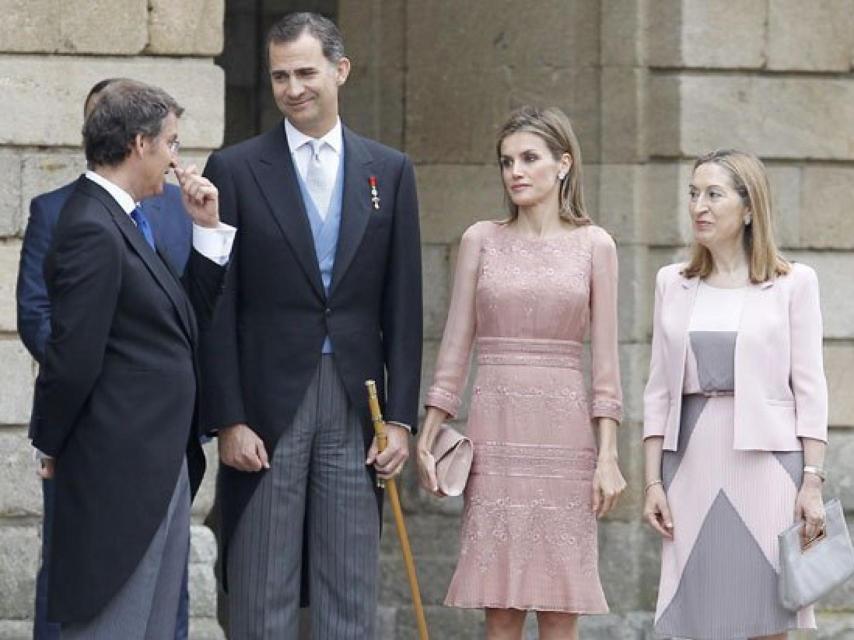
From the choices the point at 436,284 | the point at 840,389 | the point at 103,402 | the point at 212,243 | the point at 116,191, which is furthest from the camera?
the point at 436,284

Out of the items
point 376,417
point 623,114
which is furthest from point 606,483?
point 623,114

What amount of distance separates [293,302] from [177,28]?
1735 millimetres

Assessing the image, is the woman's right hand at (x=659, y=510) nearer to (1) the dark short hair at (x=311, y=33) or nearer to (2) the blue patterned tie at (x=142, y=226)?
(1) the dark short hair at (x=311, y=33)

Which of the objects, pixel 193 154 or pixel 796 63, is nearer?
pixel 193 154

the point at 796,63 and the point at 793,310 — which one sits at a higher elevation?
the point at 796,63

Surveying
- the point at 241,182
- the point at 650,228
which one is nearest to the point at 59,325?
the point at 241,182

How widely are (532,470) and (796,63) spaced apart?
3.08 meters

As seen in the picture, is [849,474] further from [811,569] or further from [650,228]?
[811,569]

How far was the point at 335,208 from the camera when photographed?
6.70m

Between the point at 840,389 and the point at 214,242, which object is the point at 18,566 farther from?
the point at 840,389

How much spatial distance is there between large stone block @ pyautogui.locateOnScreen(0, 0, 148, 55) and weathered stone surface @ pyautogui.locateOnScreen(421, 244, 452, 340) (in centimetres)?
219

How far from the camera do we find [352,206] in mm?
6672

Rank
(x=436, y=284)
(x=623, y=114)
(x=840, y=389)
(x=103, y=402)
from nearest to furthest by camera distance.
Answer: (x=103, y=402) < (x=840, y=389) < (x=623, y=114) < (x=436, y=284)

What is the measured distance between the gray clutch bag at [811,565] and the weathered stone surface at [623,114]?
2.98 m
